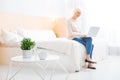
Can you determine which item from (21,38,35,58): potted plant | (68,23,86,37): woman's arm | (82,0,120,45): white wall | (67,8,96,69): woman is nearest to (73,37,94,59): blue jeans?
(67,8,96,69): woman

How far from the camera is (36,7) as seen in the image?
17.8 ft

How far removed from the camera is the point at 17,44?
13.7ft

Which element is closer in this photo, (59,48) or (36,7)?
(59,48)

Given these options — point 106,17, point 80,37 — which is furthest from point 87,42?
point 106,17

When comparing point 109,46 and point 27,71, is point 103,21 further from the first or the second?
point 27,71

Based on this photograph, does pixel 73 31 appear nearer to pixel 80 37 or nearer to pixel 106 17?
pixel 80 37

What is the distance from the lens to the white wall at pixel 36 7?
15.6ft

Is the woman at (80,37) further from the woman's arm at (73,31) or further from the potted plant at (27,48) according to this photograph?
the potted plant at (27,48)

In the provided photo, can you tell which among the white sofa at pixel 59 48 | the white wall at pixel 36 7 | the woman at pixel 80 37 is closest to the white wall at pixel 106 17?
the white wall at pixel 36 7

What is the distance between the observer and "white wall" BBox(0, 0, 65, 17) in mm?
4750

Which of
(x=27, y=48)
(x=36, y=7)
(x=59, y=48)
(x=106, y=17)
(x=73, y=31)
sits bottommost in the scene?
(x=59, y=48)

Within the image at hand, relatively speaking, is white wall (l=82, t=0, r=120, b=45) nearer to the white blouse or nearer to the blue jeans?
the white blouse

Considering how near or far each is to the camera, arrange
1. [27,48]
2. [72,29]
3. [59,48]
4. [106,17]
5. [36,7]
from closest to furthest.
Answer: [27,48] → [59,48] → [72,29] → [36,7] → [106,17]

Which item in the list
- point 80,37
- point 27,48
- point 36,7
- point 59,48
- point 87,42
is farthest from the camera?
point 36,7
